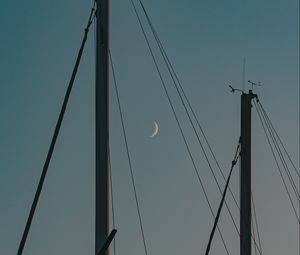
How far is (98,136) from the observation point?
1889 centimetres

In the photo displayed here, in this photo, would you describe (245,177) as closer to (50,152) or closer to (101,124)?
(101,124)

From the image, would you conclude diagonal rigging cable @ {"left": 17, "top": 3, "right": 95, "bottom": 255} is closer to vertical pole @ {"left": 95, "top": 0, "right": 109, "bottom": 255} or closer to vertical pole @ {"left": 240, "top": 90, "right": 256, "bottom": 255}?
vertical pole @ {"left": 95, "top": 0, "right": 109, "bottom": 255}

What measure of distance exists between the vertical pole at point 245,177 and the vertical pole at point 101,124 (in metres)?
11.6

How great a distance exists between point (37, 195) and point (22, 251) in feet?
5.12

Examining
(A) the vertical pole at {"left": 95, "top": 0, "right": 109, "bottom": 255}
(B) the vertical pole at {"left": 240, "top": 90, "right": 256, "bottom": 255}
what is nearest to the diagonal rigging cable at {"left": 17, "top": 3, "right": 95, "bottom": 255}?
(A) the vertical pole at {"left": 95, "top": 0, "right": 109, "bottom": 255}

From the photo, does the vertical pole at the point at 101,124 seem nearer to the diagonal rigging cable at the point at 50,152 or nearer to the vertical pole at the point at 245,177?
the diagonal rigging cable at the point at 50,152

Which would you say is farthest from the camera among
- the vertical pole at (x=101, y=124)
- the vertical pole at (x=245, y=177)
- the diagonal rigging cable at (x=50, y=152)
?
the vertical pole at (x=245, y=177)

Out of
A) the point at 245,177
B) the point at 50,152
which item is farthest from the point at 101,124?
the point at 245,177

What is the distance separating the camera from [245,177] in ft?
102

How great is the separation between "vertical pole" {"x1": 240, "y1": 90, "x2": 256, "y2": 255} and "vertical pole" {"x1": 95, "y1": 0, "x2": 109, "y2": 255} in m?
11.6

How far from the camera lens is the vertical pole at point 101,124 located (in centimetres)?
1811

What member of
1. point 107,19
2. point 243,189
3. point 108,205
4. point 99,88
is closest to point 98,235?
point 108,205

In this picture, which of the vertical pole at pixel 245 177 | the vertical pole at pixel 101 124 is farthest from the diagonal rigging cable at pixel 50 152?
the vertical pole at pixel 245 177

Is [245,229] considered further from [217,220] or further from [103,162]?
[103,162]
